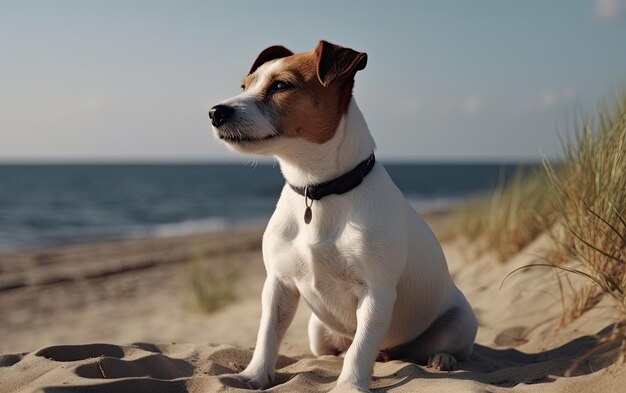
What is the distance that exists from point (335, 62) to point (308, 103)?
229 mm

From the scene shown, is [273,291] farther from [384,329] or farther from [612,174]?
[612,174]

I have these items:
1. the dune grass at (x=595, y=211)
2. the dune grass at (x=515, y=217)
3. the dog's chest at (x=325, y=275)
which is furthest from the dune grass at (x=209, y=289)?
the dog's chest at (x=325, y=275)

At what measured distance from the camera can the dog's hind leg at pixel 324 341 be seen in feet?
13.1

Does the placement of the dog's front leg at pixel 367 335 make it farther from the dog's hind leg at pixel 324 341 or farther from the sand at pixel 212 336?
the dog's hind leg at pixel 324 341

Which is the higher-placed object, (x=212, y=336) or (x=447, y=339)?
(x=447, y=339)

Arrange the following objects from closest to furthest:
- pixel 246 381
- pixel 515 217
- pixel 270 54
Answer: pixel 246 381
pixel 270 54
pixel 515 217

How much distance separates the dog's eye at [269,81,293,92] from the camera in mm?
3121

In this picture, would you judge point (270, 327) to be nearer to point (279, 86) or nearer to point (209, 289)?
point (279, 86)

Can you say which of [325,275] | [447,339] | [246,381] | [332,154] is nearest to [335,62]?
[332,154]

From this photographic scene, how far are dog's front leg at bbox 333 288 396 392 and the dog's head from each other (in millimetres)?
799

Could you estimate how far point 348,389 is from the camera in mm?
2900

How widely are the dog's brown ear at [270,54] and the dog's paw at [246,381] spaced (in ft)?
5.33

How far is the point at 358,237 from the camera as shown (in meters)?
3.10

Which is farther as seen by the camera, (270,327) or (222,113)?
(270,327)
